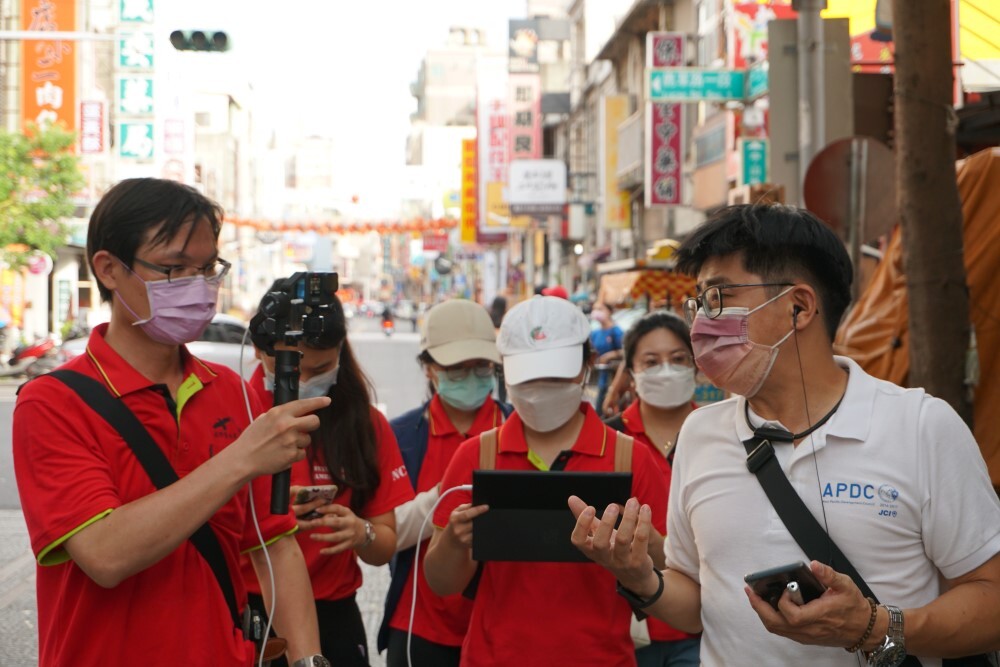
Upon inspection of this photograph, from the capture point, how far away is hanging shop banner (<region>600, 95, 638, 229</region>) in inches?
1583

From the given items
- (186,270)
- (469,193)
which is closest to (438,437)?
(186,270)

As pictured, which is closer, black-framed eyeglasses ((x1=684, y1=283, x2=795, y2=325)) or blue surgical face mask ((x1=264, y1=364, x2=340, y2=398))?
black-framed eyeglasses ((x1=684, y1=283, x2=795, y2=325))

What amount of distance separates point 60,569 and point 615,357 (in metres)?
12.0

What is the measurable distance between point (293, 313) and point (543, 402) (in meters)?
1.15

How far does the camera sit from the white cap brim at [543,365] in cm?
387

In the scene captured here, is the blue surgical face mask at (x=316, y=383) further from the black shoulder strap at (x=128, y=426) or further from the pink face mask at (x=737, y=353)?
the pink face mask at (x=737, y=353)

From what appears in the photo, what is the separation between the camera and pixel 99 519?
266cm

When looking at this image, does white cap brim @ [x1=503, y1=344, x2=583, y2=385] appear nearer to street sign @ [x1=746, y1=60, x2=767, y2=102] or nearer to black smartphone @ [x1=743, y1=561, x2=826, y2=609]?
black smartphone @ [x1=743, y1=561, x2=826, y2=609]

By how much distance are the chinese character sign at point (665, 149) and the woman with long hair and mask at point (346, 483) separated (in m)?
27.9

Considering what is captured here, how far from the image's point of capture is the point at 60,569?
282cm

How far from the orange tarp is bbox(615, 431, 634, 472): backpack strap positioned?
8.97ft

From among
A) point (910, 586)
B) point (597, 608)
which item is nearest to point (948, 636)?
point (910, 586)

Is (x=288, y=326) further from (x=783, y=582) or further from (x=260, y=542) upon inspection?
(x=783, y=582)

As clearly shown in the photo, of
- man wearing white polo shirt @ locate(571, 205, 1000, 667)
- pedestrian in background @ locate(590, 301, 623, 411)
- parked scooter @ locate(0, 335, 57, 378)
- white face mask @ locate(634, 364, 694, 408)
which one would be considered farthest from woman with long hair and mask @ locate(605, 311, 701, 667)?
parked scooter @ locate(0, 335, 57, 378)
